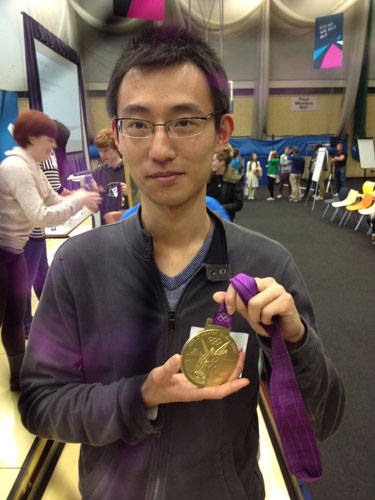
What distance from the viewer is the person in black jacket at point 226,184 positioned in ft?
14.3

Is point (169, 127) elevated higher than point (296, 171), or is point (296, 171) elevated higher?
point (169, 127)

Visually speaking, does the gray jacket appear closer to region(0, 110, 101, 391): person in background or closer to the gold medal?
the gold medal

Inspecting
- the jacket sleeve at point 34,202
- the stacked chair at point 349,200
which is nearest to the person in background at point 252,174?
the stacked chair at point 349,200

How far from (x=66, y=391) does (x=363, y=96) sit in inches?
711

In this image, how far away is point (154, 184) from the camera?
0.92m

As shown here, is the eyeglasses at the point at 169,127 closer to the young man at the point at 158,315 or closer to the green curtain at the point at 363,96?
the young man at the point at 158,315

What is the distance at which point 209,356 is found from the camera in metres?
0.83

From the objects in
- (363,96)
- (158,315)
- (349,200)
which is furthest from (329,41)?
(158,315)

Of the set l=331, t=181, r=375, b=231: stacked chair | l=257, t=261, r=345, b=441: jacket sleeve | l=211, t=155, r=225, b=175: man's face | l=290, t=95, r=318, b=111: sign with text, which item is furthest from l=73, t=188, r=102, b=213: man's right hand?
l=290, t=95, r=318, b=111: sign with text

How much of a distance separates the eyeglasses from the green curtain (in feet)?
55.0

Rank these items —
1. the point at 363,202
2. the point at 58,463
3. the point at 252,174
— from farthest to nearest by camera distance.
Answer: the point at 252,174, the point at 363,202, the point at 58,463

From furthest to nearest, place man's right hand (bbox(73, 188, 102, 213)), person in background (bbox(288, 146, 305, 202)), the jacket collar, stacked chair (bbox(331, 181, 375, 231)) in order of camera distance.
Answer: person in background (bbox(288, 146, 305, 202))
stacked chair (bbox(331, 181, 375, 231))
man's right hand (bbox(73, 188, 102, 213))
the jacket collar

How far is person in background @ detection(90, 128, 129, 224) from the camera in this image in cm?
352

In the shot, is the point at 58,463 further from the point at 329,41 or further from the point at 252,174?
the point at 252,174
